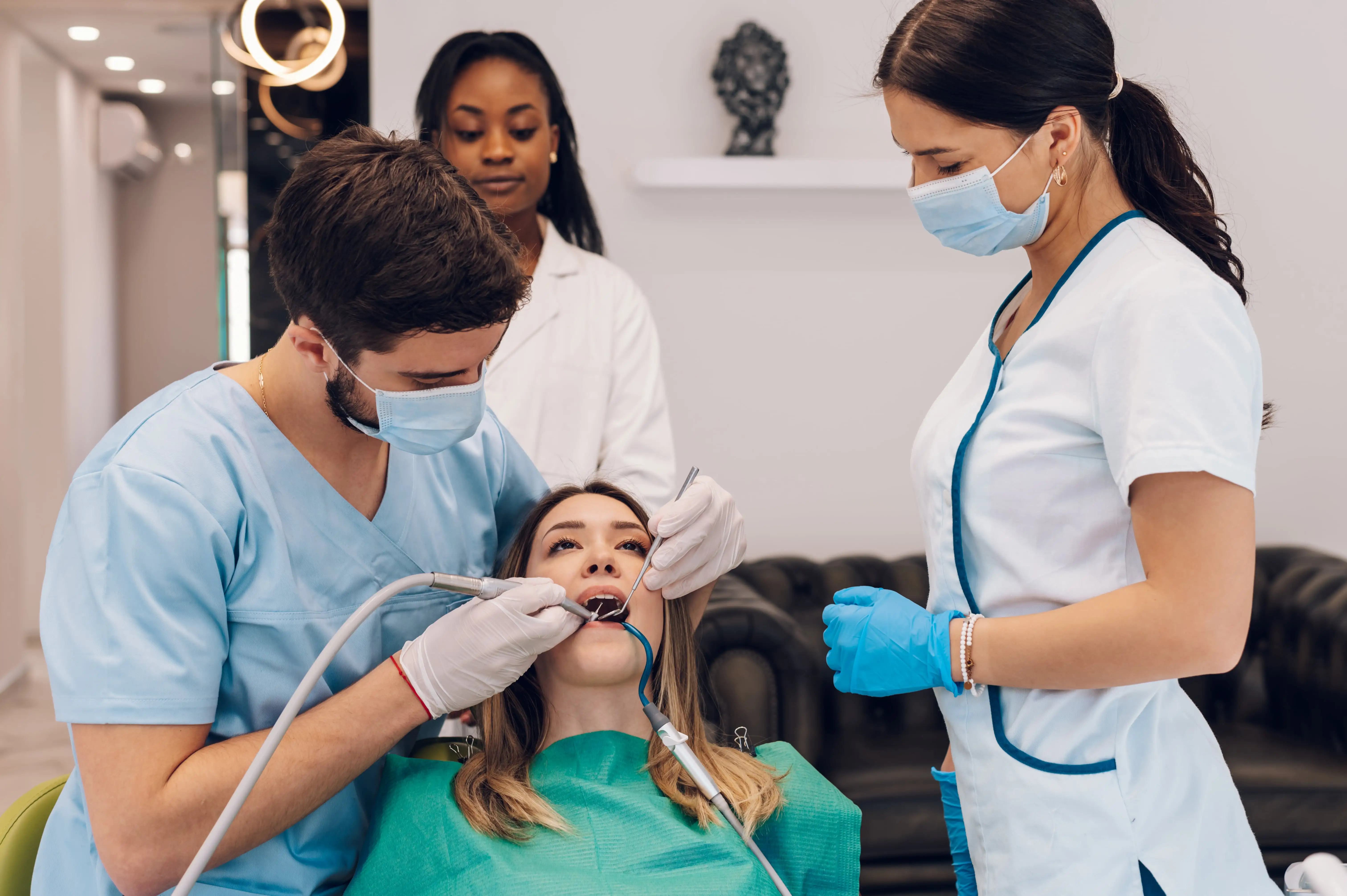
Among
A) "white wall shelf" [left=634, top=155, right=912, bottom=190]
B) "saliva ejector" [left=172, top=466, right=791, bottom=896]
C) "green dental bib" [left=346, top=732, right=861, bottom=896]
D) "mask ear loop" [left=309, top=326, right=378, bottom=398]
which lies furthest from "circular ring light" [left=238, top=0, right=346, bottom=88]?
"green dental bib" [left=346, top=732, right=861, bottom=896]

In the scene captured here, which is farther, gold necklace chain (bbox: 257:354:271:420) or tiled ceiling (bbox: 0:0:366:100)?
tiled ceiling (bbox: 0:0:366:100)

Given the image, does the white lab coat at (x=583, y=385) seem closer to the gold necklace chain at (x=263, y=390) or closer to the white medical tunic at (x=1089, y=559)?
the gold necklace chain at (x=263, y=390)

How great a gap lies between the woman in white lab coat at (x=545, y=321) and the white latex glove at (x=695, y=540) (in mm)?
523

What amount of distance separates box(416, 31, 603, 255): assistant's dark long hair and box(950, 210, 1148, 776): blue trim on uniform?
126cm

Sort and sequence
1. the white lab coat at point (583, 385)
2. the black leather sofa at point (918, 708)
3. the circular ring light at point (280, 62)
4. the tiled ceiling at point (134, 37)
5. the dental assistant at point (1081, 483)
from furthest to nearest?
1. the tiled ceiling at point (134, 37)
2. the circular ring light at point (280, 62)
3. the black leather sofa at point (918, 708)
4. the white lab coat at point (583, 385)
5. the dental assistant at point (1081, 483)

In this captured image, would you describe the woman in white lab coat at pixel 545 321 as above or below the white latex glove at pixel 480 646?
above

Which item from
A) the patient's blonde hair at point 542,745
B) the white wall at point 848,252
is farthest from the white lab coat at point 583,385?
the white wall at point 848,252

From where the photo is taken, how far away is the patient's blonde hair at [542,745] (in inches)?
47.9

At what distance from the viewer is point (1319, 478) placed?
113 inches

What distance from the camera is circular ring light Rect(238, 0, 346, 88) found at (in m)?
2.37

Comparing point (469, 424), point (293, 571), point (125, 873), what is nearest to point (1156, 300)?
point (469, 424)

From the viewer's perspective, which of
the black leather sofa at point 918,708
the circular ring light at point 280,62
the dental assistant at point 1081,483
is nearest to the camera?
the dental assistant at point 1081,483

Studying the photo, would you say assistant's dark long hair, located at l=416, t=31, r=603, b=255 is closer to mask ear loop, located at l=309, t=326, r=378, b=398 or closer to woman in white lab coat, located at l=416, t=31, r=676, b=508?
woman in white lab coat, located at l=416, t=31, r=676, b=508

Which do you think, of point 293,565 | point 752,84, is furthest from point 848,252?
point 293,565
